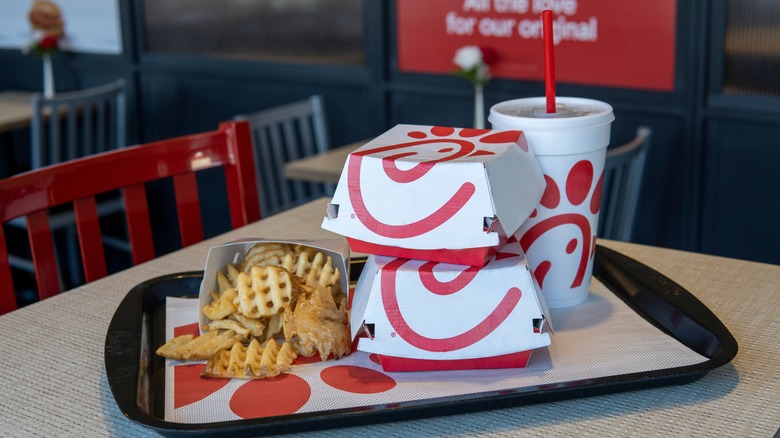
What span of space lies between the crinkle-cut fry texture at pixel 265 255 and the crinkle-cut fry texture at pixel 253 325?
7 cm

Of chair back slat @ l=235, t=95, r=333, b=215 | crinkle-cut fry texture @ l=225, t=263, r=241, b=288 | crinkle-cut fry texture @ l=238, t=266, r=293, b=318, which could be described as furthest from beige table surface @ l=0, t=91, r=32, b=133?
crinkle-cut fry texture @ l=238, t=266, r=293, b=318

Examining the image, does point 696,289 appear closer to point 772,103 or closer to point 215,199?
point 772,103

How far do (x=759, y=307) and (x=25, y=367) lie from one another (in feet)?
2.62

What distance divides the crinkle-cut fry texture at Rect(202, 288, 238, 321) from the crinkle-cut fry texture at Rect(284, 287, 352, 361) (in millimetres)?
64

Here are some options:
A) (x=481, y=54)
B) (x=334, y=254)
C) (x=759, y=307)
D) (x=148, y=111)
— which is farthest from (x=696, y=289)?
(x=148, y=111)

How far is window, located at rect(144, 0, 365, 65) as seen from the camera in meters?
3.20

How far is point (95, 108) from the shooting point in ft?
11.5

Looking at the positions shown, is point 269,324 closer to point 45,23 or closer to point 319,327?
point 319,327

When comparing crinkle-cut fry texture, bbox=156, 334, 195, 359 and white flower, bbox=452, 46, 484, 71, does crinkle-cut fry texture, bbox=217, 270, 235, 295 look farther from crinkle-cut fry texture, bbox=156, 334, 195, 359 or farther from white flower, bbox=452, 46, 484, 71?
white flower, bbox=452, 46, 484, 71

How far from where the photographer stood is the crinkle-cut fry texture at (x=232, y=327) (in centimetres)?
92

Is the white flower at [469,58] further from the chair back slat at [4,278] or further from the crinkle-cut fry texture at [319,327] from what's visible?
the crinkle-cut fry texture at [319,327]

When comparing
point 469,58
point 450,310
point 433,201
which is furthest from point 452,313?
point 469,58

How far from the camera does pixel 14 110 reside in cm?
355

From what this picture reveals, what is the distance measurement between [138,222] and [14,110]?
8.18ft
